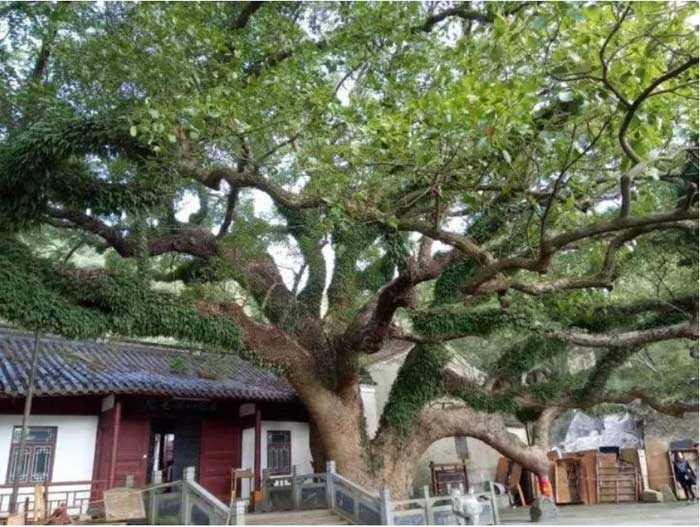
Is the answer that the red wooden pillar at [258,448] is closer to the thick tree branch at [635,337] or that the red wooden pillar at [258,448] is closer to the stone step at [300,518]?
the stone step at [300,518]

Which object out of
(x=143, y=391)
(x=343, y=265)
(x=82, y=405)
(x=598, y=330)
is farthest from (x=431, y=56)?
(x=82, y=405)

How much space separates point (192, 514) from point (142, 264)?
11.2 ft

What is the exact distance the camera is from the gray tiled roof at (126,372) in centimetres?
841

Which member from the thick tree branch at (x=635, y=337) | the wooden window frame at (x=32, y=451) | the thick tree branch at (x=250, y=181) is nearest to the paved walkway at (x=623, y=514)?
the thick tree branch at (x=635, y=337)

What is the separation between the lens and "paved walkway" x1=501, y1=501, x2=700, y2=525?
330 inches

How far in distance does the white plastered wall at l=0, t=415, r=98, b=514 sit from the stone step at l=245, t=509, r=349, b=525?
253 centimetres

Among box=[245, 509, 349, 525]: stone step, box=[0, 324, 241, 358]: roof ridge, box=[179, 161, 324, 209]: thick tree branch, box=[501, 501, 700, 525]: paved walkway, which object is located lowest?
box=[501, 501, 700, 525]: paved walkway

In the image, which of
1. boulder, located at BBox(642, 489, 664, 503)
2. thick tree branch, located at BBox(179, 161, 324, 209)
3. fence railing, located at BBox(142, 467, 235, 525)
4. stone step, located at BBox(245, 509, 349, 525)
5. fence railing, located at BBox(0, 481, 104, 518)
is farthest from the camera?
boulder, located at BBox(642, 489, 664, 503)

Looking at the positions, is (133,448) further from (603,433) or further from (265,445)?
(603,433)

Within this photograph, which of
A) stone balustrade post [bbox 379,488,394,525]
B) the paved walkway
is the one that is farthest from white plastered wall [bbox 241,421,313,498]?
the paved walkway

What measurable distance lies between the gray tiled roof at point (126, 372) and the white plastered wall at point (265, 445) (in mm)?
884

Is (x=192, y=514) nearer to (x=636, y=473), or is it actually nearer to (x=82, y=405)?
(x=82, y=405)

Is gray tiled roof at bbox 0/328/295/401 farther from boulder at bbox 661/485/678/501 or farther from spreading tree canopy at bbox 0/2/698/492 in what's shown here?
boulder at bbox 661/485/678/501

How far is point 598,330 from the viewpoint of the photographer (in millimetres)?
9586
